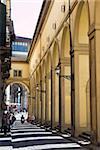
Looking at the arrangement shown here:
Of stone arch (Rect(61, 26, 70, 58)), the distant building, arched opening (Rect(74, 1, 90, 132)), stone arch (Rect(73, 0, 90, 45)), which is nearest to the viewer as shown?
stone arch (Rect(73, 0, 90, 45))

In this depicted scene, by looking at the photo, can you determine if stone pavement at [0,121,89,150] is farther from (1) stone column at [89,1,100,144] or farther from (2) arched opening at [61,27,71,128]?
(2) arched opening at [61,27,71,128]

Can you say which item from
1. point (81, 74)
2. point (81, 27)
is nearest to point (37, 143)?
point (81, 74)

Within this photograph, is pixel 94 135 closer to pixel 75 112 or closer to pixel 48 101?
pixel 75 112

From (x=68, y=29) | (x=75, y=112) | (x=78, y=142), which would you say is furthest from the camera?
(x=68, y=29)

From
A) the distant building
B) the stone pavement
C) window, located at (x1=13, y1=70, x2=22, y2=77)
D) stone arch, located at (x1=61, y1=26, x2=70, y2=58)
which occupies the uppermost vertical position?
the distant building

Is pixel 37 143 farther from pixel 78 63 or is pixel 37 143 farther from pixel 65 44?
pixel 65 44

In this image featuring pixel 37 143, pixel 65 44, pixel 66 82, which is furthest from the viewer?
pixel 66 82

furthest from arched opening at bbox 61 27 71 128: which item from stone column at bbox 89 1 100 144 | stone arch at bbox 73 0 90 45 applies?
stone column at bbox 89 1 100 144

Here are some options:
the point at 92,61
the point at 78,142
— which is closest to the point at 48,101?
the point at 78,142

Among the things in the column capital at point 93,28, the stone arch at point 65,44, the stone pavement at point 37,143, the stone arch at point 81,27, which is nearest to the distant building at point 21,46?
the stone arch at point 65,44

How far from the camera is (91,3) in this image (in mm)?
12953

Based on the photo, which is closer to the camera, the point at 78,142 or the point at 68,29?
the point at 78,142

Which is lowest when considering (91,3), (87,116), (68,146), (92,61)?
(68,146)

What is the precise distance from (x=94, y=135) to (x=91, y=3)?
4512mm
